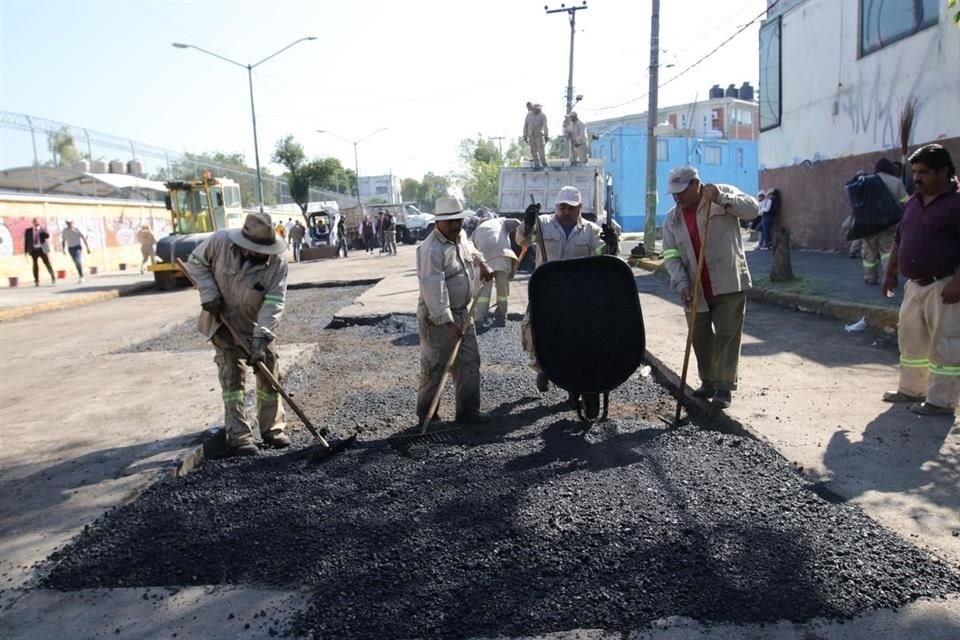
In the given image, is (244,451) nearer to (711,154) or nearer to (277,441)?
(277,441)

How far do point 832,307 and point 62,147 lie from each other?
29.9m

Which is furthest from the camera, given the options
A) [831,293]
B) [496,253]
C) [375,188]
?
[375,188]

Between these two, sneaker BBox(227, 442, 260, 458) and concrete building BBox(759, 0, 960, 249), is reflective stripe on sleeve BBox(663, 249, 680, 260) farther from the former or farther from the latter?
concrete building BBox(759, 0, 960, 249)

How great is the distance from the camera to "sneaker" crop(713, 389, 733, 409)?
17.9 feet

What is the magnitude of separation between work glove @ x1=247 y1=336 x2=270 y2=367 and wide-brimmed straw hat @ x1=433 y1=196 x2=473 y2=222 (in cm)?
145

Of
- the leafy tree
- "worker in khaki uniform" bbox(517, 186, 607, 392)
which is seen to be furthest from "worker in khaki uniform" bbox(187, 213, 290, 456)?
the leafy tree

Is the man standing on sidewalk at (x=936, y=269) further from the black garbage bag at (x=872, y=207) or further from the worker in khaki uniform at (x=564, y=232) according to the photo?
the black garbage bag at (x=872, y=207)

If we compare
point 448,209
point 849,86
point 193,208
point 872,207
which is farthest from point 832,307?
point 193,208

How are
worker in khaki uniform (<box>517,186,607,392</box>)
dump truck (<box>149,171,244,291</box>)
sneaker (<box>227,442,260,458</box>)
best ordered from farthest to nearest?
1. dump truck (<box>149,171,244,291</box>)
2. worker in khaki uniform (<box>517,186,607,392</box>)
3. sneaker (<box>227,442,260,458</box>)

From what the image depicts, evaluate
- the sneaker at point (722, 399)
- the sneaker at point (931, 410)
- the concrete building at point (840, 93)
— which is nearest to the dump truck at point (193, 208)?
the concrete building at point (840, 93)

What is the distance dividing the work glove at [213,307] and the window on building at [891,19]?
12360 millimetres

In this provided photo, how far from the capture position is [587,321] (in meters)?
4.98

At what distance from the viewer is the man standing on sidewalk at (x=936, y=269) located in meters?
4.82

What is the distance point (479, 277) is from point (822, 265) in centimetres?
982
